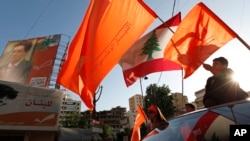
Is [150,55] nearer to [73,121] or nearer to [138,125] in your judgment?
[138,125]

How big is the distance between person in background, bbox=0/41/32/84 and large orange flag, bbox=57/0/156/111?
796 inches

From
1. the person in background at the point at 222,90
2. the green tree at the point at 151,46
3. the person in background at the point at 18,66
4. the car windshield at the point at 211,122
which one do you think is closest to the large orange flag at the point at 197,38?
the person in background at the point at 222,90

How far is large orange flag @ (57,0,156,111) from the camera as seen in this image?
19.3 ft

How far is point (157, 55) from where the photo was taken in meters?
8.63

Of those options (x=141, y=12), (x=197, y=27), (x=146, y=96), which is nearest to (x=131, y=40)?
(x=141, y=12)

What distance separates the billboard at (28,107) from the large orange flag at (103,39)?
15.0 meters

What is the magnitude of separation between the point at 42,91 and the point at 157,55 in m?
15.9

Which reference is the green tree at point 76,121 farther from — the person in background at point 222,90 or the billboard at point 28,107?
the person in background at point 222,90

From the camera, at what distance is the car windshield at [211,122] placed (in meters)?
1.91

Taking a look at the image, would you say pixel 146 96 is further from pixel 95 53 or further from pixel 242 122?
pixel 242 122

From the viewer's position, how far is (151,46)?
8.84m

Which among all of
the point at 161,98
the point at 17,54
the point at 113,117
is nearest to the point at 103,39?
the point at 17,54

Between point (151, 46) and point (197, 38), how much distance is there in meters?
3.27

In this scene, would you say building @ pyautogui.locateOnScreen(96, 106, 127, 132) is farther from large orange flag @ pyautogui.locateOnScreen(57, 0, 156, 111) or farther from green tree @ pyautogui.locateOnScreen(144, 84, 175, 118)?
large orange flag @ pyautogui.locateOnScreen(57, 0, 156, 111)
